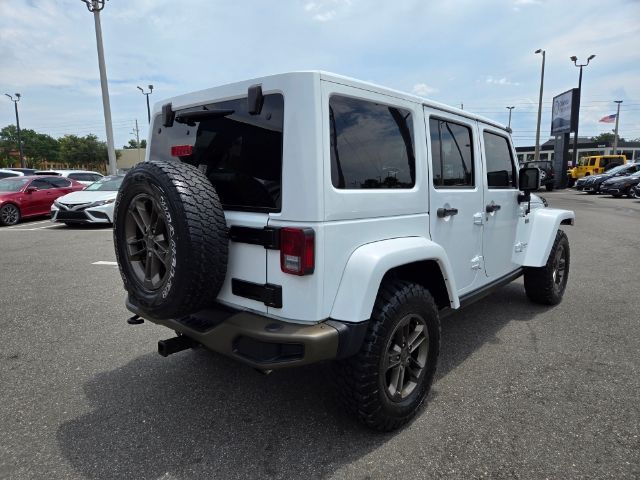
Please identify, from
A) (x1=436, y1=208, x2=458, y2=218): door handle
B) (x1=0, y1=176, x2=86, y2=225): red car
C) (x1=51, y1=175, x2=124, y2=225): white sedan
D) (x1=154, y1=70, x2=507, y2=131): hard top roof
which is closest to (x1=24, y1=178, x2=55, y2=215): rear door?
(x1=0, y1=176, x2=86, y2=225): red car

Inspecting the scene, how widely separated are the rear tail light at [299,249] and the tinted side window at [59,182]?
14.4 metres

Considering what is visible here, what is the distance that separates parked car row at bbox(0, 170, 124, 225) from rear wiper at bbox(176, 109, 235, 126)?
30.7 ft

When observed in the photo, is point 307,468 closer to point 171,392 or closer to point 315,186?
point 171,392

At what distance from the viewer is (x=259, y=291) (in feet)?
7.43

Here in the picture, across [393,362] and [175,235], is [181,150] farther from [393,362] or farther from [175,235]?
[393,362]

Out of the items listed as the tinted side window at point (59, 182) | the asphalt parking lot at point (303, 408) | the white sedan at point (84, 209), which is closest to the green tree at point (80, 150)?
the tinted side window at point (59, 182)

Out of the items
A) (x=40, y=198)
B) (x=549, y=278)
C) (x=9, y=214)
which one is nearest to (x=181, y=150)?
(x=549, y=278)

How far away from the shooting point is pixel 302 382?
9.96 ft

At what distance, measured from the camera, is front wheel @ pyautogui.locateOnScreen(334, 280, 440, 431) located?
2236 millimetres

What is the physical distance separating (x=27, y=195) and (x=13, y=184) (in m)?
0.63

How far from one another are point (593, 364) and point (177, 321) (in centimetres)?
311

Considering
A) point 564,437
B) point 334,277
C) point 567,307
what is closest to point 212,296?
point 334,277

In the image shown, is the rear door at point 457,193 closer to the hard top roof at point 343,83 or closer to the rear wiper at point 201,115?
the hard top roof at point 343,83

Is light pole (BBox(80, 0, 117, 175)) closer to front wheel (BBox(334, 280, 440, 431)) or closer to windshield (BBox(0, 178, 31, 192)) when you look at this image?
windshield (BBox(0, 178, 31, 192))
